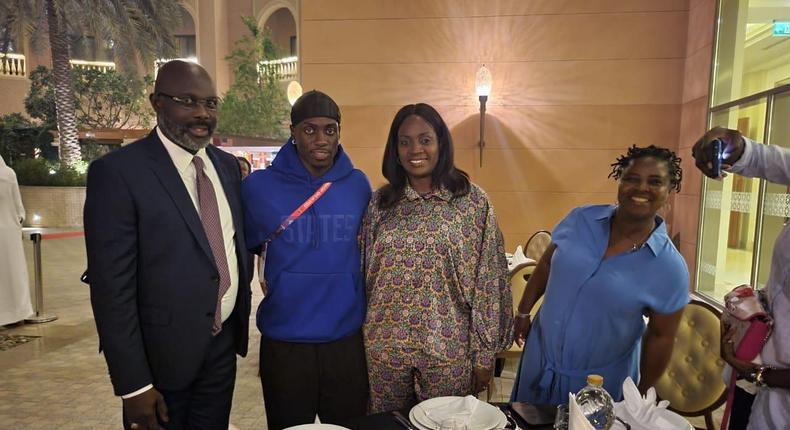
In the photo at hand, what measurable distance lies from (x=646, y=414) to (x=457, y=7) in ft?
17.0

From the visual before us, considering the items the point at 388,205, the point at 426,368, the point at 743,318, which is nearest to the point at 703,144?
the point at 743,318

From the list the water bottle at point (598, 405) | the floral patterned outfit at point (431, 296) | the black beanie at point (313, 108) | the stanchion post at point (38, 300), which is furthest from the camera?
the stanchion post at point (38, 300)

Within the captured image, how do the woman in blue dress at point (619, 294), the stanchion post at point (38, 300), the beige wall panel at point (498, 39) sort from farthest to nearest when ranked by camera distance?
the beige wall panel at point (498, 39) < the stanchion post at point (38, 300) < the woman in blue dress at point (619, 294)

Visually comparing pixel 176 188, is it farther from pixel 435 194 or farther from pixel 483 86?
pixel 483 86

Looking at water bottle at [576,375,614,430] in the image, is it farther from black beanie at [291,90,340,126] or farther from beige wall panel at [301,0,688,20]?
beige wall panel at [301,0,688,20]

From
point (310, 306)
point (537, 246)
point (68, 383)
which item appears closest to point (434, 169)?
point (310, 306)

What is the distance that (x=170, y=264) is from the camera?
1515 mm

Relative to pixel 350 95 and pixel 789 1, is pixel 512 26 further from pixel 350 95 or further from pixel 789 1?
pixel 789 1

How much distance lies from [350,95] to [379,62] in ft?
1.71

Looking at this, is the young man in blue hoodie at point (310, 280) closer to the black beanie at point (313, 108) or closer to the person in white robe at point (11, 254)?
the black beanie at point (313, 108)

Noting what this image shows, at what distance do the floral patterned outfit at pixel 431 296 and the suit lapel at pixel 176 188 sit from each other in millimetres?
601

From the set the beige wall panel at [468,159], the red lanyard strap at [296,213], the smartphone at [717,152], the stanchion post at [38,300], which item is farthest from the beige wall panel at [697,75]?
the stanchion post at [38,300]

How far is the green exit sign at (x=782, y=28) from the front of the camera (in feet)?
14.6

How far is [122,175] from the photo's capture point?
57.2 inches
